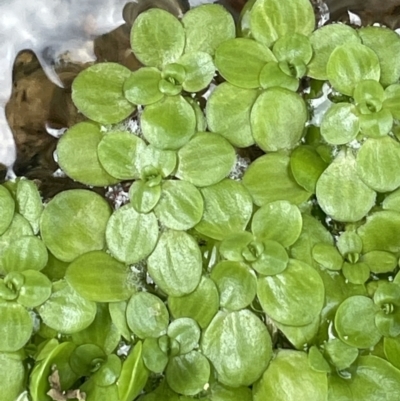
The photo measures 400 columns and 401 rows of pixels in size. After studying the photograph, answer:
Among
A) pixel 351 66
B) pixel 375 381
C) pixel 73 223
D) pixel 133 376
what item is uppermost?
pixel 351 66

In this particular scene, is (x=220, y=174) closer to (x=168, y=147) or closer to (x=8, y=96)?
(x=168, y=147)

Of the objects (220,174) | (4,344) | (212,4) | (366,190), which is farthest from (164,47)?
(4,344)

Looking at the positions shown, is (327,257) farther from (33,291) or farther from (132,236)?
(33,291)

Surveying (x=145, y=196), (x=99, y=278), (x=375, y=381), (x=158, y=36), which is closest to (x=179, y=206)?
(x=145, y=196)

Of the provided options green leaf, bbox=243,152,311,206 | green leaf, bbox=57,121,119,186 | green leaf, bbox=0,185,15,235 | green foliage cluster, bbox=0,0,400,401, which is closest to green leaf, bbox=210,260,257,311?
green foliage cluster, bbox=0,0,400,401

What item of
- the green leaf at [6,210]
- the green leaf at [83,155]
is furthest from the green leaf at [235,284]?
the green leaf at [6,210]

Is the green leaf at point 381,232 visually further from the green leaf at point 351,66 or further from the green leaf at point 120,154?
the green leaf at point 120,154

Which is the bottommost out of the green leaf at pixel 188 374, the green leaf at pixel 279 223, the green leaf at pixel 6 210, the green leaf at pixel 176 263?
the green leaf at pixel 188 374
